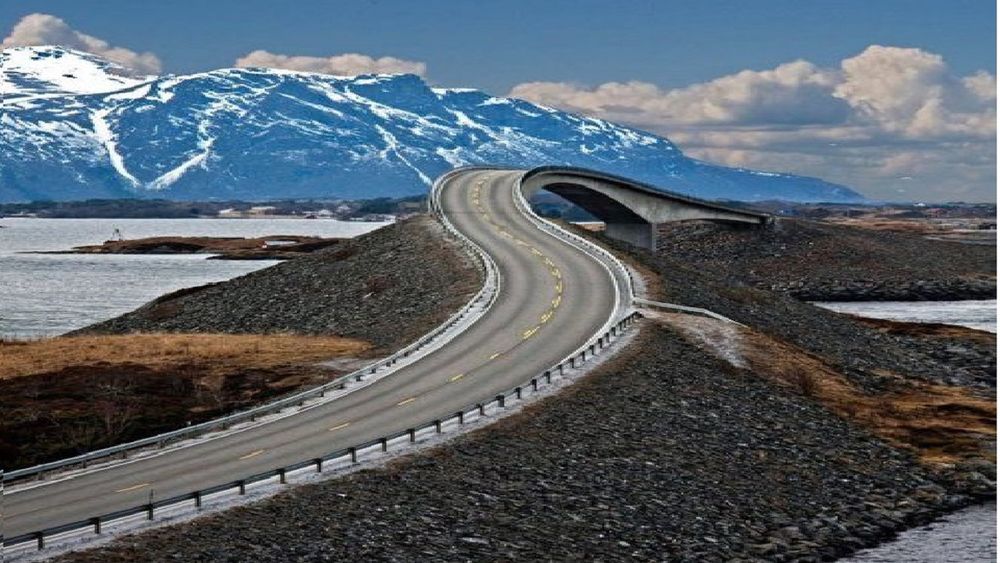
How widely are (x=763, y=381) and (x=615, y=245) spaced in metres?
48.2

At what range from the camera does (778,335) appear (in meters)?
83.3

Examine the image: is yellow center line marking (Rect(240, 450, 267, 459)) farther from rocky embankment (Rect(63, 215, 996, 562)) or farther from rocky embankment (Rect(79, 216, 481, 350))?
rocky embankment (Rect(79, 216, 481, 350))

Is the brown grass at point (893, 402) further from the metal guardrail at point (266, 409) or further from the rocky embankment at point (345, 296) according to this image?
the rocky embankment at point (345, 296)

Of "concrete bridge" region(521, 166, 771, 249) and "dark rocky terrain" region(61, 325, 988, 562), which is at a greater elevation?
"concrete bridge" region(521, 166, 771, 249)

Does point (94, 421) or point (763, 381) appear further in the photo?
point (763, 381)

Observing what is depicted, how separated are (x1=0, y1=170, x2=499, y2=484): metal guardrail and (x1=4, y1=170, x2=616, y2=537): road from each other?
58 centimetres

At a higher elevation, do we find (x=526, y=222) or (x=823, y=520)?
(x=526, y=222)

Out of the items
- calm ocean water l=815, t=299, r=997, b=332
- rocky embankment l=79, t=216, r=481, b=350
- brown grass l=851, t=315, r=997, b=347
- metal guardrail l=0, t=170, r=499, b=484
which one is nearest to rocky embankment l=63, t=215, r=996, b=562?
metal guardrail l=0, t=170, r=499, b=484

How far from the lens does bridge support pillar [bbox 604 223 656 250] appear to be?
153 meters

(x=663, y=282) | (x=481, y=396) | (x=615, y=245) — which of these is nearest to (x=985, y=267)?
(x=615, y=245)

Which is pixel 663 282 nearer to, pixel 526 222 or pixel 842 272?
pixel 526 222

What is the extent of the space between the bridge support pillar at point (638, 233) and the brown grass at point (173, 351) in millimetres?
78942

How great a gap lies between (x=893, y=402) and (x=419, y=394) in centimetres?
2447

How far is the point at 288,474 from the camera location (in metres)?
41.6
